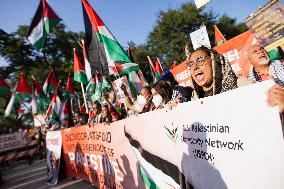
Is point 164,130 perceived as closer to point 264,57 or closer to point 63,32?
point 264,57

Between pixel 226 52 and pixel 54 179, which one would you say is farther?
pixel 54 179

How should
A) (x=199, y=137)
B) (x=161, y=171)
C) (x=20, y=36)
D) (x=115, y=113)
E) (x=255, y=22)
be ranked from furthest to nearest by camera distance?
(x=20, y=36) → (x=115, y=113) → (x=161, y=171) → (x=255, y=22) → (x=199, y=137)

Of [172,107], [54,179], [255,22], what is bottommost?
[54,179]

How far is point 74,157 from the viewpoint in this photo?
A: 882 cm

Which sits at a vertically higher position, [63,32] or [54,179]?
[63,32]

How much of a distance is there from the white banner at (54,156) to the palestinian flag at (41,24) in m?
2.96

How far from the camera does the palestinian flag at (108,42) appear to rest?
705 cm

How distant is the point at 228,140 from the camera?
8.14 feet

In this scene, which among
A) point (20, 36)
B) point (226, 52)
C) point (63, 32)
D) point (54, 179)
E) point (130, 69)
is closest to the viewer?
point (130, 69)

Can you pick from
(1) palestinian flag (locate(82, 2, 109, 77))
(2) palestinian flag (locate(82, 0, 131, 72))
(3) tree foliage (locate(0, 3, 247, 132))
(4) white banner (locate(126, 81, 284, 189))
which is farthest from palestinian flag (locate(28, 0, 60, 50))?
(3) tree foliage (locate(0, 3, 247, 132))

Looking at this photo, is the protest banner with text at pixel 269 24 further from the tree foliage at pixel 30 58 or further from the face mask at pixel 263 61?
the tree foliage at pixel 30 58

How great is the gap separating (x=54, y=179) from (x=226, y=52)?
650 centimetres

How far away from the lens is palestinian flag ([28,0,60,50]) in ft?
31.9

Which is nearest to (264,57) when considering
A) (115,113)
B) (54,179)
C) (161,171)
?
(161,171)
